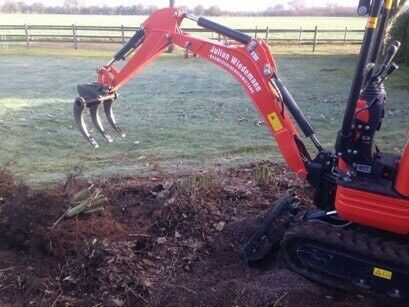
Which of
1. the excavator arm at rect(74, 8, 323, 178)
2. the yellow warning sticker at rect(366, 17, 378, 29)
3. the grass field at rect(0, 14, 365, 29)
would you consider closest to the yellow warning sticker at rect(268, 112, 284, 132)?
the excavator arm at rect(74, 8, 323, 178)

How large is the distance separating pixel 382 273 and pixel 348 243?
33cm

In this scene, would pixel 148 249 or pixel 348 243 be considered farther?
pixel 148 249

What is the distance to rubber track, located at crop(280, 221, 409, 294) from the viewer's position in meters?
3.91

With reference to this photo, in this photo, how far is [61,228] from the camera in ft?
16.6

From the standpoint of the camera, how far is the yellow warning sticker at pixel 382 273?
3929 millimetres

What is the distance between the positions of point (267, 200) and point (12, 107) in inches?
316

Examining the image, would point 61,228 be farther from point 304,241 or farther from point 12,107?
point 12,107

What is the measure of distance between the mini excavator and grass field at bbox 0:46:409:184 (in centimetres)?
298

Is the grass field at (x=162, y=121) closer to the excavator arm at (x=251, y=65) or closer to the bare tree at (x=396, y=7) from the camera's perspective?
the excavator arm at (x=251, y=65)

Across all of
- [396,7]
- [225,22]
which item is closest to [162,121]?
[396,7]

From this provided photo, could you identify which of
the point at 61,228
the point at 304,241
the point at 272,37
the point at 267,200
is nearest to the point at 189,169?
the point at 267,200

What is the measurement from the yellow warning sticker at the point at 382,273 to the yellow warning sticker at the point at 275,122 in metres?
1.48

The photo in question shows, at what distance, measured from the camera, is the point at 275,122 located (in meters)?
4.72

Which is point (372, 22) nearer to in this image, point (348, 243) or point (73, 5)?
point (348, 243)
